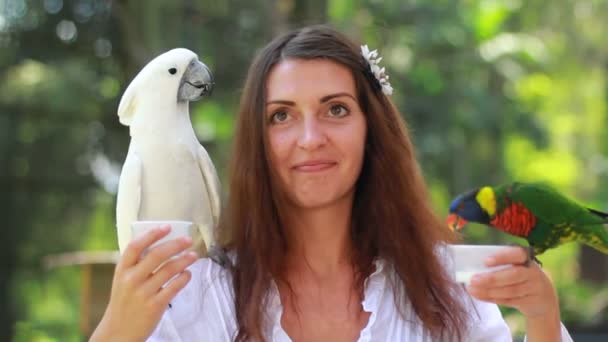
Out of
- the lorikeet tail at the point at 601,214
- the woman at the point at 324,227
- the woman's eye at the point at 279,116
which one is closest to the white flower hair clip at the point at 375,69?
the woman at the point at 324,227

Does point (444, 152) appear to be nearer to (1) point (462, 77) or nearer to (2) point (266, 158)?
(1) point (462, 77)

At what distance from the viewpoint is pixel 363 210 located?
1.90 meters

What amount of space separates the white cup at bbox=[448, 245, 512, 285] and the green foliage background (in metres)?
4.73

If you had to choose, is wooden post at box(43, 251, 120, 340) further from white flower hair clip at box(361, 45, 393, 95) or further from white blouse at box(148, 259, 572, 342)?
white flower hair clip at box(361, 45, 393, 95)

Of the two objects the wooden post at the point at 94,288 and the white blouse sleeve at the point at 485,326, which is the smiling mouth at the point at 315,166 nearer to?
the white blouse sleeve at the point at 485,326

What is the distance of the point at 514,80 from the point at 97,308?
549 cm

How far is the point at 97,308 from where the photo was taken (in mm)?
4707

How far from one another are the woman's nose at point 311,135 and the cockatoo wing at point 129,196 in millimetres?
359

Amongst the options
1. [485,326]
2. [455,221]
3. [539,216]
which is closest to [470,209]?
[455,221]

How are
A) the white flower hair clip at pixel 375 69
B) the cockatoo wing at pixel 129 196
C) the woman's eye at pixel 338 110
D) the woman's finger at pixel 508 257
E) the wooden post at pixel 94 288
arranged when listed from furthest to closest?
the wooden post at pixel 94 288 < the white flower hair clip at pixel 375 69 < the woman's eye at pixel 338 110 < the cockatoo wing at pixel 129 196 < the woman's finger at pixel 508 257

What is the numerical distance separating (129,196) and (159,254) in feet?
0.95

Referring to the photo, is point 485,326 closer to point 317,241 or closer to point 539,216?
point 539,216

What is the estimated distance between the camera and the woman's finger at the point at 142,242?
1354mm

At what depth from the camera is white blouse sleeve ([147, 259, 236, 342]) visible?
63.8 inches
